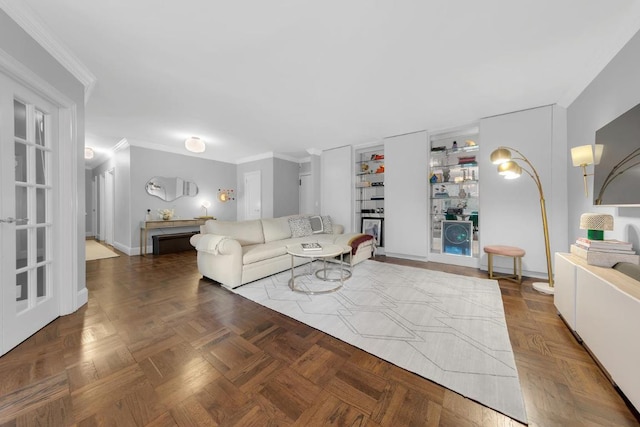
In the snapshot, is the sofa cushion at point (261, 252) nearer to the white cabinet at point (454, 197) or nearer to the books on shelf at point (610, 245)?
the white cabinet at point (454, 197)

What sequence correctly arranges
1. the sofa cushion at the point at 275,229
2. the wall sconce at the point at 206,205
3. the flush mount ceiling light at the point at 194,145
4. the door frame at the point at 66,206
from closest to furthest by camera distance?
1. the door frame at the point at 66,206
2. the sofa cushion at the point at 275,229
3. the flush mount ceiling light at the point at 194,145
4. the wall sconce at the point at 206,205

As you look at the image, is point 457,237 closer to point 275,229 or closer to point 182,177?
point 275,229

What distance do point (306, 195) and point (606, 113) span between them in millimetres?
5663

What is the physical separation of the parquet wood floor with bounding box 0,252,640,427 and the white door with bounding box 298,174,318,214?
4718 millimetres

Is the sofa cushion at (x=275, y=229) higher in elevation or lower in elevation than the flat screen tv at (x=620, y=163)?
lower

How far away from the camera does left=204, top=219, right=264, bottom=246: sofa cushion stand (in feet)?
11.1

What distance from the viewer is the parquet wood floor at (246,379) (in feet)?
3.80

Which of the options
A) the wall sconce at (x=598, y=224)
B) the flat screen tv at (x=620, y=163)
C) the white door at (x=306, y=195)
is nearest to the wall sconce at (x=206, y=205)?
the white door at (x=306, y=195)

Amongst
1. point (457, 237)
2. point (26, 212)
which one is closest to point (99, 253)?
point (26, 212)

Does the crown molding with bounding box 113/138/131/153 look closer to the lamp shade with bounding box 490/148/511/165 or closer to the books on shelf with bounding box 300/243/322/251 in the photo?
the books on shelf with bounding box 300/243/322/251

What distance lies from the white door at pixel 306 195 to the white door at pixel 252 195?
1.23m

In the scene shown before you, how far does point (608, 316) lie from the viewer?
4.58 ft

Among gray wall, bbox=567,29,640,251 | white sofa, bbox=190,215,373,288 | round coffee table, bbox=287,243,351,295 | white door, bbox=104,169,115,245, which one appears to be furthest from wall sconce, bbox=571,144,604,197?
white door, bbox=104,169,115,245

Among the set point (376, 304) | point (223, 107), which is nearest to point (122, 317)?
point (376, 304)
